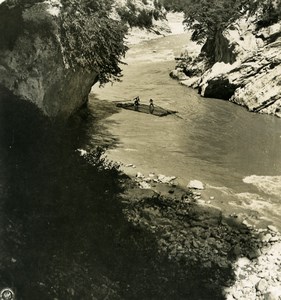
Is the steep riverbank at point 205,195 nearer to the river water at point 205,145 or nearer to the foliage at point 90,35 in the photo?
the river water at point 205,145

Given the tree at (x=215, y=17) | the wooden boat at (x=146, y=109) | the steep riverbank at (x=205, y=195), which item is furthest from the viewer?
the tree at (x=215, y=17)

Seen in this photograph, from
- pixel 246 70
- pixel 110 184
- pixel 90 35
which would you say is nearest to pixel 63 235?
pixel 110 184

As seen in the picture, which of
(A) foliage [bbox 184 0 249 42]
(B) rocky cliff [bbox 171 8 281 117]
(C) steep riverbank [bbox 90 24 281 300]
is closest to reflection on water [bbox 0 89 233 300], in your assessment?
(C) steep riverbank [bbox 90 24 281 300]

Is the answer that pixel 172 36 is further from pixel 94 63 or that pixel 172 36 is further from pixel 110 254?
pixel 110 254

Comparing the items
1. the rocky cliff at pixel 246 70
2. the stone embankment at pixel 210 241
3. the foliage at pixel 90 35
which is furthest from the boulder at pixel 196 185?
the rocky cliff at pixel 246 70

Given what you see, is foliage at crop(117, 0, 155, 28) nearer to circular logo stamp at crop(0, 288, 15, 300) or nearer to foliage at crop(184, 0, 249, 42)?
foliage at crop(184, 0, 249, 42)

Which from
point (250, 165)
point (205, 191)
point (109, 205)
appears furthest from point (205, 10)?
point (109, 205)
